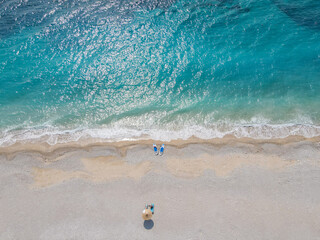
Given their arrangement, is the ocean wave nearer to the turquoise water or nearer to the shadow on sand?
the turquoise water

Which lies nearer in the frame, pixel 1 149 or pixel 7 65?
pixel 1 149

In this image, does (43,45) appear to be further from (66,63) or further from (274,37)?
(274,37)

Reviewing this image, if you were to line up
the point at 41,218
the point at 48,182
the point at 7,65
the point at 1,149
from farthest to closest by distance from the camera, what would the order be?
the point at 7,65 → the point at 1,149 → the point at 48,182 → the point at 41,218

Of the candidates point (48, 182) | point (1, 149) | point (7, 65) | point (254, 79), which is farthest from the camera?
point (7, 65)

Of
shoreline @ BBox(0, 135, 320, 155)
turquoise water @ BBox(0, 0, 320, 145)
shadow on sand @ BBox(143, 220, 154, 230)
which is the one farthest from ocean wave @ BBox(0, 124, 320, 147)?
shadow on sand @ BBox(143, 220, 154, 230)

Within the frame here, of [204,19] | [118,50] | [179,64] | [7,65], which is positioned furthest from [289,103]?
[7,65]

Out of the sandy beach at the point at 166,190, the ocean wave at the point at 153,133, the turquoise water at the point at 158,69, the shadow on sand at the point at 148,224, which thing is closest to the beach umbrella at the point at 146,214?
the shadow on sand at the point at 148,224

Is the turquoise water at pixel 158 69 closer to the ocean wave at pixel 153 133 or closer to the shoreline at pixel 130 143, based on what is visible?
the ocean wave at pixel 153 133
